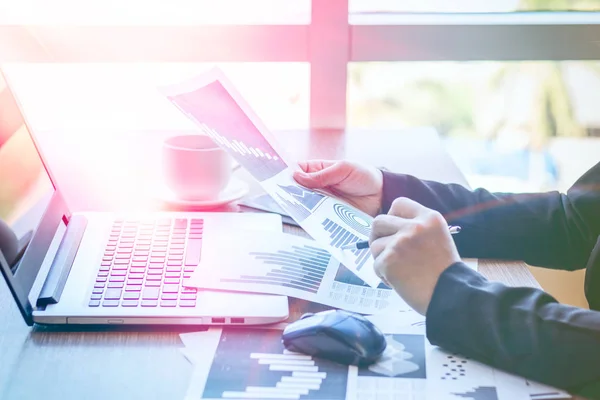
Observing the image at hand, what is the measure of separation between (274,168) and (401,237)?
0.98 ft

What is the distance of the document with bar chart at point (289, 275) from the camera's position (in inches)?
34.9

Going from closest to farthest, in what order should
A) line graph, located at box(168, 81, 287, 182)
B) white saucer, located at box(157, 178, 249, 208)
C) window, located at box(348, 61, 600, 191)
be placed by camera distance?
line graph, located at box(168, 81, 287, 182), white saucer, located at box(157, 178, 249, 208), window, located at box(348, 61, 600, 191)

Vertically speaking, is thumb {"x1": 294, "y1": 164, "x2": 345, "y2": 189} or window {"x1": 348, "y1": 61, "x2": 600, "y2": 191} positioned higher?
thumb {"x1": 294, "y1": 164, "x2": 345, "y2": 189}

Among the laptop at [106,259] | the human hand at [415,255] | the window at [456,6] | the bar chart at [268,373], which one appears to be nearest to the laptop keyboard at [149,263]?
the laptop at [106,259]

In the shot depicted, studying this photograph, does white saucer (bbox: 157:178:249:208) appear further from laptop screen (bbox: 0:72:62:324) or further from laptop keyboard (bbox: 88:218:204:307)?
laptop screen (bbox: 0:72:62:324)

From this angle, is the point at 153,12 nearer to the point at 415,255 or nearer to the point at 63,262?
the point at 63,262

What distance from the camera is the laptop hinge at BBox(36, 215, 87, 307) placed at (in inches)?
33.6

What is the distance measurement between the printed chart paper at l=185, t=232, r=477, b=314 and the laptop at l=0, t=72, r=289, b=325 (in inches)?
0.7

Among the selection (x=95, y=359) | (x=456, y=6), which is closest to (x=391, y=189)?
(x=95, y=359)

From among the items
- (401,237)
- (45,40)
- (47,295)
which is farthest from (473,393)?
(45,40)

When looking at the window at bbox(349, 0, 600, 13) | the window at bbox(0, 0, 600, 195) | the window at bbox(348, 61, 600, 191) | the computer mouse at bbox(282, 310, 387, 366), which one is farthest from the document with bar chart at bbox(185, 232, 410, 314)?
the window at bbox(348, 61, 600, 191)

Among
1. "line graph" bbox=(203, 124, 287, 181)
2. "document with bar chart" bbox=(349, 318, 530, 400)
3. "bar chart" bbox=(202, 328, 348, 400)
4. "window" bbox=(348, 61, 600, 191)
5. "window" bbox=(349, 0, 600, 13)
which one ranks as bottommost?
"window" bbox=(348, 61, 600, 191)

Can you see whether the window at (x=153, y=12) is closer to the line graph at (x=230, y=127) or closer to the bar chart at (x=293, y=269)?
the line graph at (x=230, y=127)

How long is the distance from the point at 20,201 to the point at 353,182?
18.6 inches
